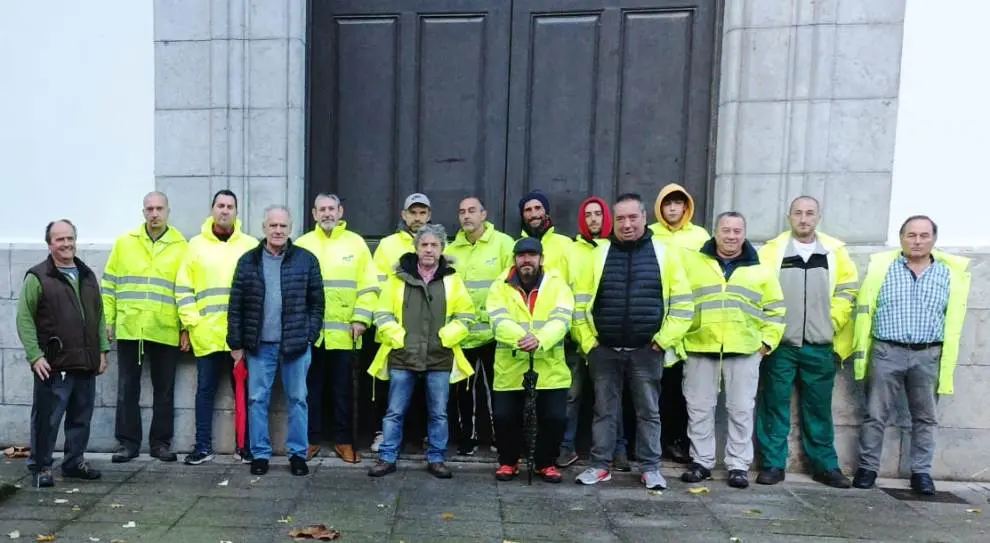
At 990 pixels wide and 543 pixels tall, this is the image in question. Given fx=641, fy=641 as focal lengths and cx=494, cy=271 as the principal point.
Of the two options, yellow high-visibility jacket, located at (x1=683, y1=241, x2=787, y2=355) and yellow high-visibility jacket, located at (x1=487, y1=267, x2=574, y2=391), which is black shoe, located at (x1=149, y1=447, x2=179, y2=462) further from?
yellow high-visibility jacket, located at (x1=683, y1=241, x2=787, y2=355)

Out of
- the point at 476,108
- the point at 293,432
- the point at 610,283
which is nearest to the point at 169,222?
the point at 293,432

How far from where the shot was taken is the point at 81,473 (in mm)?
4785

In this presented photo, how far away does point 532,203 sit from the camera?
516cm

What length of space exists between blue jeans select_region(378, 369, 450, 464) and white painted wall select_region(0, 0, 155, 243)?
293cm

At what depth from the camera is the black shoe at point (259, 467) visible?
4930 mm

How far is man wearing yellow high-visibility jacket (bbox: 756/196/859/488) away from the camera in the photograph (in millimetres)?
4852

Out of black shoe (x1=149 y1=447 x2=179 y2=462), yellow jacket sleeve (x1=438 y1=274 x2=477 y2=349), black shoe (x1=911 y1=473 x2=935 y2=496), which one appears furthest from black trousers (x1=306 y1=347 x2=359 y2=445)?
black shoe (x1=911 y1=473 x2=935 y2=496)

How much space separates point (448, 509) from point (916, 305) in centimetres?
369

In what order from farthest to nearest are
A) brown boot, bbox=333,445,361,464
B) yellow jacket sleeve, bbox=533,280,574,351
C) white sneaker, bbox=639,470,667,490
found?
brown boot, bbox=333,445,361,464
white sneaker, bbox=639,470,667,490
yellow jacket sleeve, bbox=533,280,574,351

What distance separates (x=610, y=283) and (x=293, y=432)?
2706mm

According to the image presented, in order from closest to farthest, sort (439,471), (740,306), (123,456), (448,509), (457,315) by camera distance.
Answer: (448,509) < (740,306) < (457,315) < (439,471) < (123,456)

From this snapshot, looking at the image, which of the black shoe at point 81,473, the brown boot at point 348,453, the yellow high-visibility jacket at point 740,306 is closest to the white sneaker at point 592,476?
the yellow high-visibility jacket at point 740,306

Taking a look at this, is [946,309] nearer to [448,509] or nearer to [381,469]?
[448,509]

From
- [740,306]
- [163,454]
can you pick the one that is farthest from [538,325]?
[163,454]
